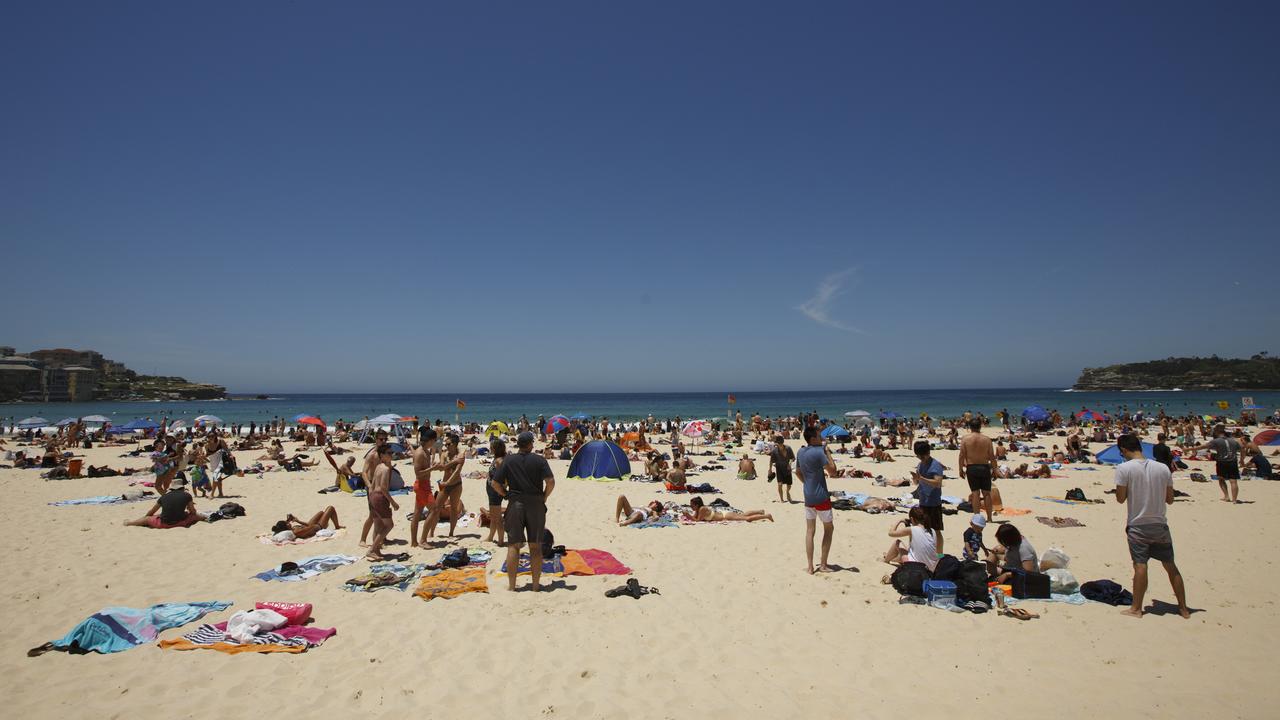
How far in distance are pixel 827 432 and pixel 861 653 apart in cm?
2048

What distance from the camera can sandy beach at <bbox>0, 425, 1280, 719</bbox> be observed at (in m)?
3.99

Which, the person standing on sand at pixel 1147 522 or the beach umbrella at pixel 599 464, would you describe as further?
the beach umbrella at pixel 599 464

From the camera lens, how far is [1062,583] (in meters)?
6.00

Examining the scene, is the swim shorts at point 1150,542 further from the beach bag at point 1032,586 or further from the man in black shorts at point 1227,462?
the man in black shorts at point 1227,462

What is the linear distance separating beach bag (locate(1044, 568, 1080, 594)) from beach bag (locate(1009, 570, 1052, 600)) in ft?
0.24

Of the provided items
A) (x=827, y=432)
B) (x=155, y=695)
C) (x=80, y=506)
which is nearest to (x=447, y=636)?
(x=155, y=695)

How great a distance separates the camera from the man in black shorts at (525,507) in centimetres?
626

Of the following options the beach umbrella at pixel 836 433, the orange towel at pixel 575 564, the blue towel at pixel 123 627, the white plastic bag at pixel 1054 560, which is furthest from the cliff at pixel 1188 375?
the blue towel at pixel 123 627

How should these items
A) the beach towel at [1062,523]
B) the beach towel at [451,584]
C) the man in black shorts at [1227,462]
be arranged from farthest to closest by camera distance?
the man in black shorts at [1227,462], the beach towel at [1062,523], the beach towel at [451,584]

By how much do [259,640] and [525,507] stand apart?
262 cm

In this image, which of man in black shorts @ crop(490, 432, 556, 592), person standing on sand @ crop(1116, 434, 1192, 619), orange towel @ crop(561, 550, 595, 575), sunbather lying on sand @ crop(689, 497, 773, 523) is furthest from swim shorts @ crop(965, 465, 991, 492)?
man in black shorts @ crop(490, 432, 556, 592)

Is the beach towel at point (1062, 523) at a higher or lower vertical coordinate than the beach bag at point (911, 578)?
lower

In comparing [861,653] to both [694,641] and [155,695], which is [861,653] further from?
[155,695]

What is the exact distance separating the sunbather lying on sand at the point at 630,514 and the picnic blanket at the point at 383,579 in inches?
147
